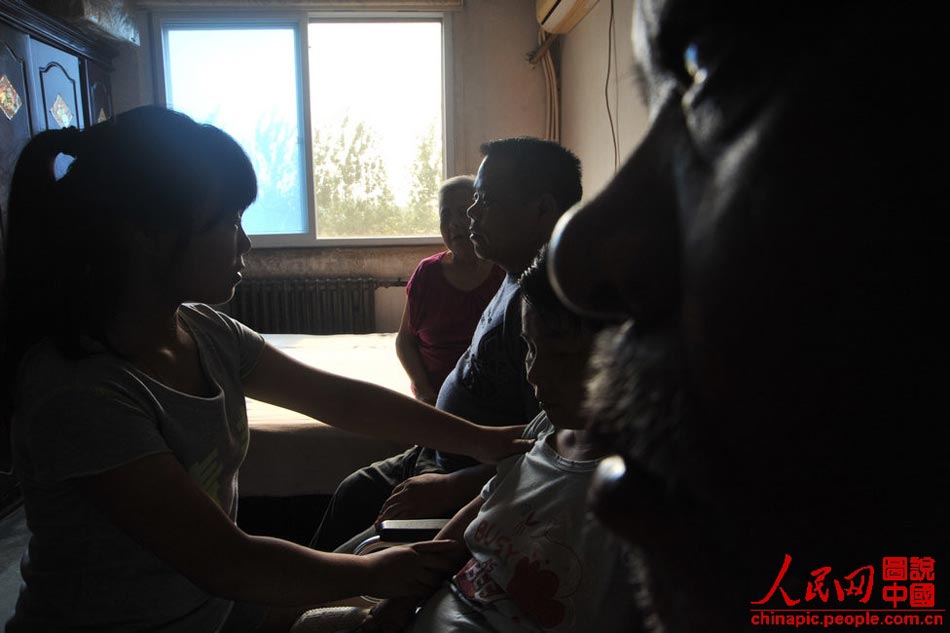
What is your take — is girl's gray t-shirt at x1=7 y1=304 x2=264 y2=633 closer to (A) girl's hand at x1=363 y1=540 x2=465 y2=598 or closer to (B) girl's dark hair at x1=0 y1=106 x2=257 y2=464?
(B) girl's dark hair at x1=0 y1=106 x2=257 y2=464

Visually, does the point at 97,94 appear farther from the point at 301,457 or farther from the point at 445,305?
the point at 301,457

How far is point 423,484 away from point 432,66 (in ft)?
13.7

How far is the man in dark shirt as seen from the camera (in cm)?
140

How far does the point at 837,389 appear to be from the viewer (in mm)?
199

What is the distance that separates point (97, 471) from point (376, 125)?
4385 millimetres

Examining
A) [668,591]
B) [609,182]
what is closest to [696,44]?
[609,182]

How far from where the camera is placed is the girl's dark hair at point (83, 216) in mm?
902

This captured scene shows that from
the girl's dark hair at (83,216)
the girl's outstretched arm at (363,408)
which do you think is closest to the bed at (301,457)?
the girl's outstretched arm at (363,408)

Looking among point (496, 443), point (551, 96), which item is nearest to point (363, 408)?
point (496, 443)

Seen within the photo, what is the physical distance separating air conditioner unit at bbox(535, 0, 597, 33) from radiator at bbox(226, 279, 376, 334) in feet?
7.33

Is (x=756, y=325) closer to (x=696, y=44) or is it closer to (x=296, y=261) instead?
(x=696, y=44)

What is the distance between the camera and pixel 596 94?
12.4 ft

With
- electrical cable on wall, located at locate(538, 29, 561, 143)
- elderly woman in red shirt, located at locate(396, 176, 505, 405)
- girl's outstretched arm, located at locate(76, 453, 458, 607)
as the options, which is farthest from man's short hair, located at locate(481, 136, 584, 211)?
electrical cable on wall, located at locate(538, 29, 561, 143)

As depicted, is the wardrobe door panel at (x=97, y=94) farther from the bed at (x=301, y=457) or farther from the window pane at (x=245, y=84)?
the bed at (x=301, y=457)
